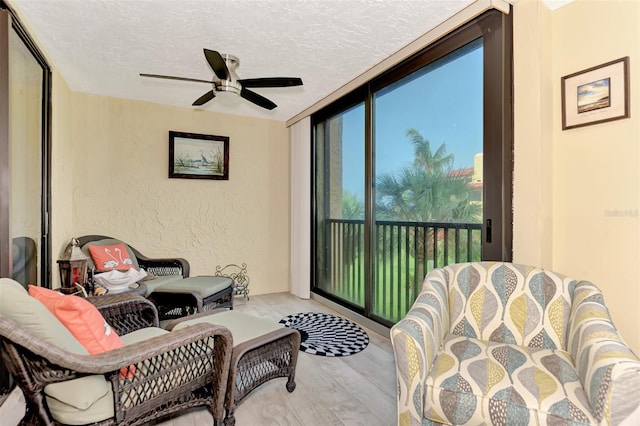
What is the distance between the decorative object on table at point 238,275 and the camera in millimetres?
4145

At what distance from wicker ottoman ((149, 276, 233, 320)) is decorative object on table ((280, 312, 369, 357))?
0.76m

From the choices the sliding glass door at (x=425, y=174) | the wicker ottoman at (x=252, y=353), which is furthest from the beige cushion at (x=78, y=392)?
the sliding glass door at (x=425, y=174)

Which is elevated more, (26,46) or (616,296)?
(26,46)

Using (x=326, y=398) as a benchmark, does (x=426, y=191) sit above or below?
above

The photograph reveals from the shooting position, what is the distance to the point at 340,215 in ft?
12.8

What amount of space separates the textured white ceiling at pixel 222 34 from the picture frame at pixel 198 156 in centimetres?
81

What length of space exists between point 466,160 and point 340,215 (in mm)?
1742

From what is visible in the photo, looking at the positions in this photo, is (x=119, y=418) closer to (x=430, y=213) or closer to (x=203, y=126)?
(x=430, y=213)

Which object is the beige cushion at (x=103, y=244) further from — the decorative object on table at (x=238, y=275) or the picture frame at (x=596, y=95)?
the picture frame at (x=596, y=95)

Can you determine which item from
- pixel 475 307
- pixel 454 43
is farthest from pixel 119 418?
pixel 454 43

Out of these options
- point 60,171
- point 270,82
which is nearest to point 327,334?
point 270,82

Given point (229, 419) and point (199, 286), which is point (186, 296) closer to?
point (199, 286)

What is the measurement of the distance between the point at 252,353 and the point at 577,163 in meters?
2.11

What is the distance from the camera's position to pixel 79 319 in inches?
52.0
